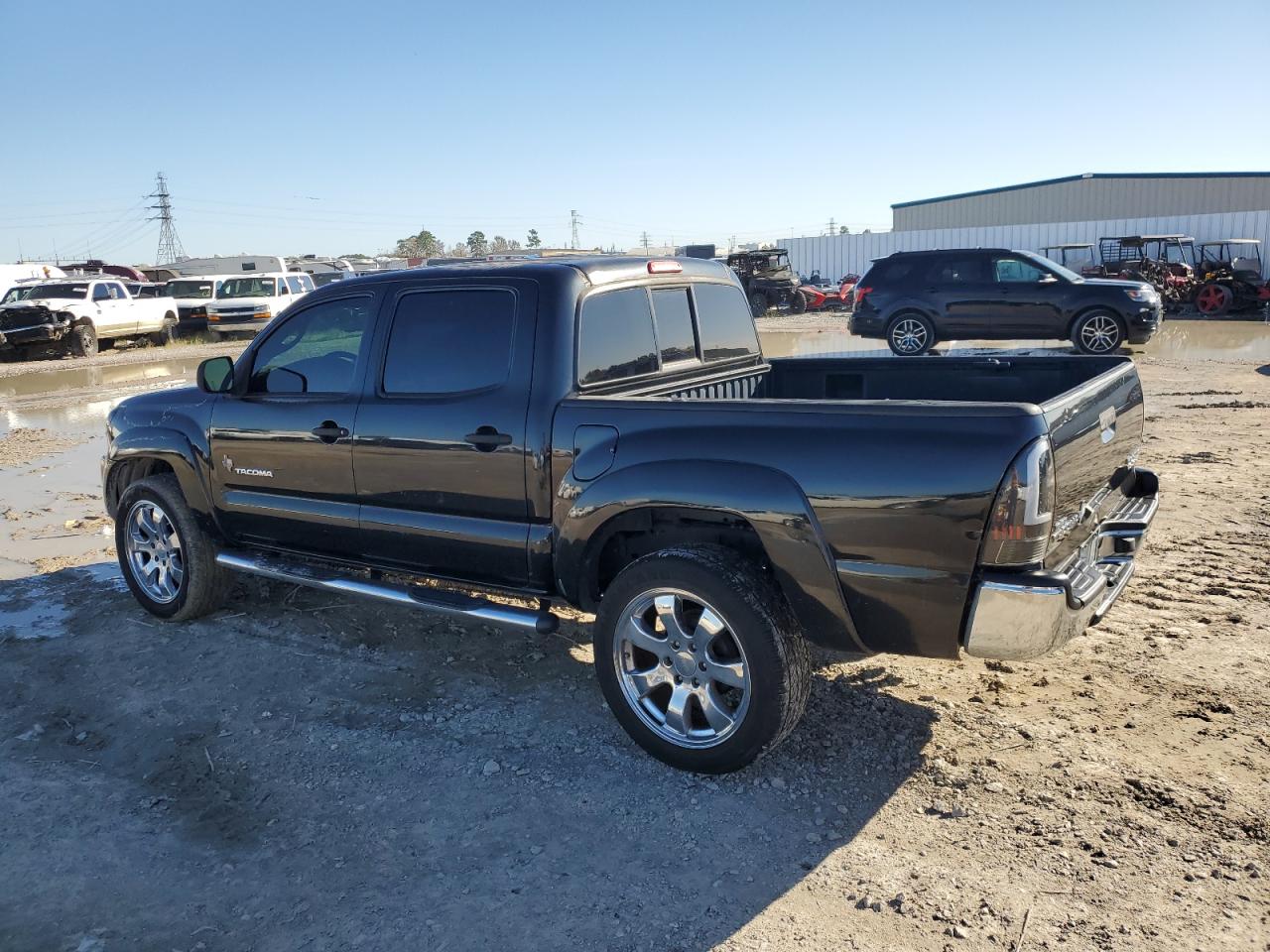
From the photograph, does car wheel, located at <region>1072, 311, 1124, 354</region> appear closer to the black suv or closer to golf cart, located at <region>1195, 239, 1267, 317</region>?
the black suv

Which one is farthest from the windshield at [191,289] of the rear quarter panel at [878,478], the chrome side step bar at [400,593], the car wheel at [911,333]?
the rear quarter panel at [878,478]

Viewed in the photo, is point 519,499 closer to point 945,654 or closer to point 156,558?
point 945,654

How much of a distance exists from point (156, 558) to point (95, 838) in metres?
2.35

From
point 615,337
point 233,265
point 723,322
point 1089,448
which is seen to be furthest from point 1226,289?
point 233,265

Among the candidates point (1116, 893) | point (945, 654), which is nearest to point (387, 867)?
point (945, 654)

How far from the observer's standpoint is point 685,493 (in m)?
3.51

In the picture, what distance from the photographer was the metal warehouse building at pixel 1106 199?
42.8 metres

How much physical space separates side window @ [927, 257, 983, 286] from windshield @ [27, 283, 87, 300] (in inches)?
776

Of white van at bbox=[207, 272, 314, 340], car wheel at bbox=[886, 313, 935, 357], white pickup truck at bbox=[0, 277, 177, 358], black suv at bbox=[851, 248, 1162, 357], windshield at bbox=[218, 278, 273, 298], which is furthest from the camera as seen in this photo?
windshield at bbox=[218, 278, 273, 298]

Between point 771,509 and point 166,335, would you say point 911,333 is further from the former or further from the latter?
point 166,335

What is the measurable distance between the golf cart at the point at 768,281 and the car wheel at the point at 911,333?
1360 cm

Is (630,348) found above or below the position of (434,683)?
above

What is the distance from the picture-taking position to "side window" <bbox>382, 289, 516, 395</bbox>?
4.12 m

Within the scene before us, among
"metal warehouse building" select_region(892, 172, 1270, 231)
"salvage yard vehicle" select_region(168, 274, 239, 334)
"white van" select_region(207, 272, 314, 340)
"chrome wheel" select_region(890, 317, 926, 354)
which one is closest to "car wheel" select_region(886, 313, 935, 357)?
"chrome wheel" select_region(890, 317, 926, 354)
